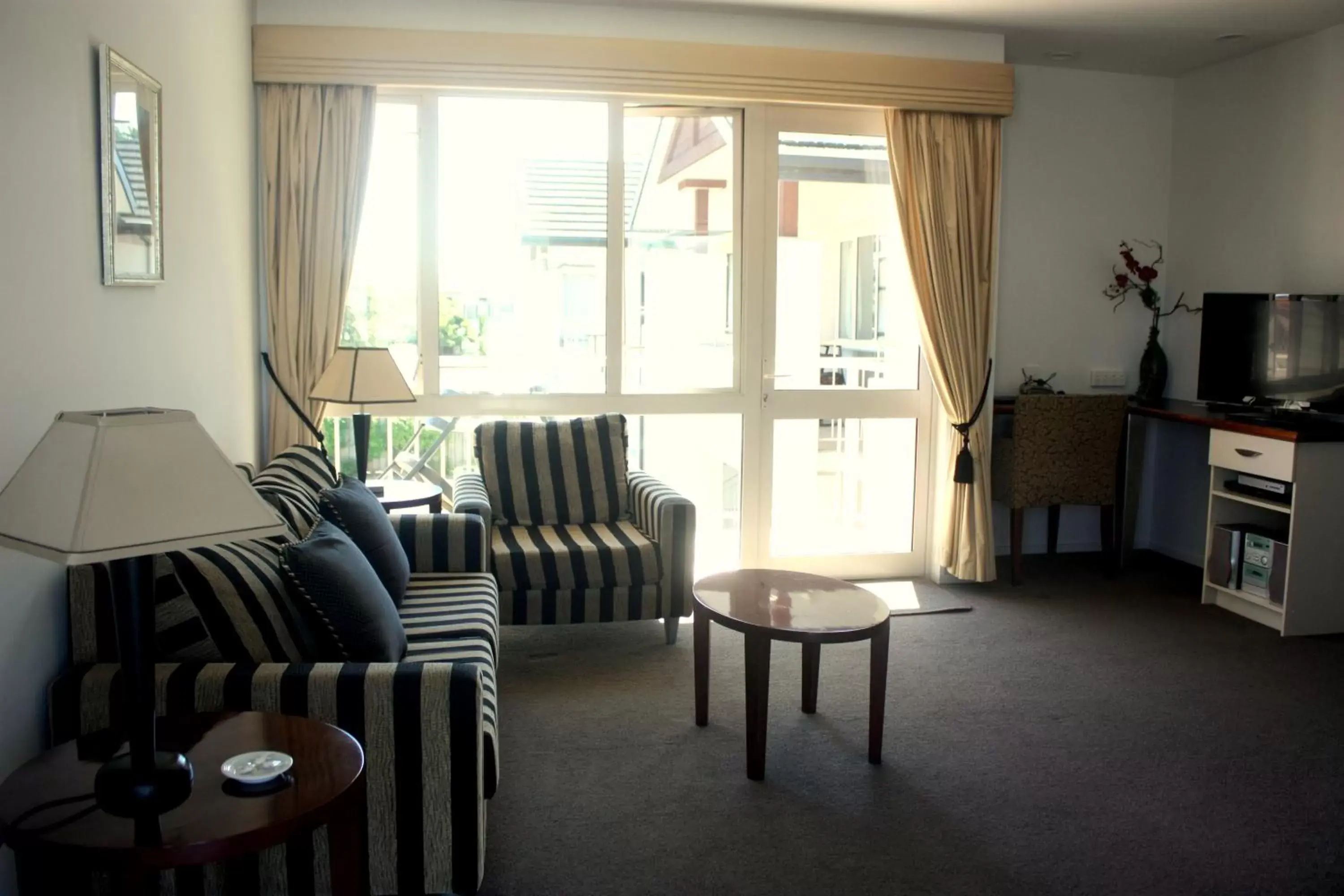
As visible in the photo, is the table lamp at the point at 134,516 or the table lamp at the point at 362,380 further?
the table lamp at the point at 362,380

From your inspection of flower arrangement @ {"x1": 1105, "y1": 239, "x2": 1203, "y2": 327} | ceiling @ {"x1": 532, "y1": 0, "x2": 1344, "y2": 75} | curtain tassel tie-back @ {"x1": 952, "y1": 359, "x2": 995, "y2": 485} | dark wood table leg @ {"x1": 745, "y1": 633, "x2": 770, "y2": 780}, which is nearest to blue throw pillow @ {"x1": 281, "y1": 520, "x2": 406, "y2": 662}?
dark wood table leg @ {"x1": 745, "y1": 633, "x2": 770, "y2": 780}

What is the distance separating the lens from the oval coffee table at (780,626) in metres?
3.05

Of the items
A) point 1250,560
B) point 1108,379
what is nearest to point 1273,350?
point 1250,560

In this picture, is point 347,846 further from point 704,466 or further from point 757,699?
point 704,466

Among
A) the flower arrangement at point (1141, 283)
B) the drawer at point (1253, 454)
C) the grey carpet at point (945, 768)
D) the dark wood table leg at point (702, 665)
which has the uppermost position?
the flower arrangement at point (1141, 283)

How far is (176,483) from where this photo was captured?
1681mm

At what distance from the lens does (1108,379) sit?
5.78m

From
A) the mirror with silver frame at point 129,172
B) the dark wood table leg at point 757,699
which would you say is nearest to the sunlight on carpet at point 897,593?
the dark wood table leg at point 757,699

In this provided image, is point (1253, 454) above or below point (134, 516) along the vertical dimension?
below

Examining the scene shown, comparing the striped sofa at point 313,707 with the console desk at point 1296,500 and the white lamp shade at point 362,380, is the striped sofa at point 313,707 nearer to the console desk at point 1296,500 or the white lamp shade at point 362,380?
the white lamp shade at point 362,380

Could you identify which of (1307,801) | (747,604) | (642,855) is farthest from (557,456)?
(1307,801)

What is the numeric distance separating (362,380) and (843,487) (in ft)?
7.82

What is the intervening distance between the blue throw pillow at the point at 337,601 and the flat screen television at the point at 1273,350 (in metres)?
4.06

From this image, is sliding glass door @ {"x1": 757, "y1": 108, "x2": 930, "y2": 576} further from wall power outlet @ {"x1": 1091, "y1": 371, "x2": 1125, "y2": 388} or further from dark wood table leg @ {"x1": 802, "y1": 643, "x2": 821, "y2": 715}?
dark wood table leg @ {"x1": 802, "y1": 643, "x2": 821, "y2": 715}
